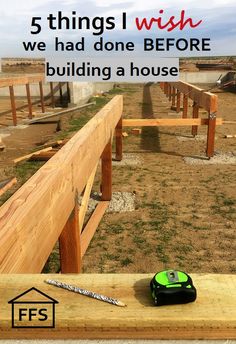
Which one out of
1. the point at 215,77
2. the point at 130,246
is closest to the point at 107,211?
the point at 130,246

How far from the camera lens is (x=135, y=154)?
988 centimetres

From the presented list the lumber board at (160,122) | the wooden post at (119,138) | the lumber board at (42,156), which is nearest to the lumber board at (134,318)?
the wooden post at (119,138)

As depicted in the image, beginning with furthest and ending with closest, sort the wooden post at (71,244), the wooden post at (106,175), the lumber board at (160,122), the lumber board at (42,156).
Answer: the lumber board at (42,156)
the lumber board at (160,122)
the wooden post at (106,175)
the wooden post at (71,244)

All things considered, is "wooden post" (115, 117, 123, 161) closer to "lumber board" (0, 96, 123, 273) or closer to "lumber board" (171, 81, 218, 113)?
"lumber board" (171, 81, 218, 113)

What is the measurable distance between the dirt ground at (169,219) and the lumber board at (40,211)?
6.13ft

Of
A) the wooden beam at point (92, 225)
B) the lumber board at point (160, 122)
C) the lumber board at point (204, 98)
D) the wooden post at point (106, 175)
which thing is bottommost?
the wooden beam at point (92, 225)

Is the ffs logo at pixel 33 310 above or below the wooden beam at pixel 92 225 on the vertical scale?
above

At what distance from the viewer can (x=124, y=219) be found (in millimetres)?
5816

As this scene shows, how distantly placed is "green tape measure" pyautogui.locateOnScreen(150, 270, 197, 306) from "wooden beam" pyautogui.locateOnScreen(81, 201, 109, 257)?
10.6 ft

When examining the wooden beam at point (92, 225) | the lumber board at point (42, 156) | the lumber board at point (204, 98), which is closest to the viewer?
the wooden beam at point (92, 225)

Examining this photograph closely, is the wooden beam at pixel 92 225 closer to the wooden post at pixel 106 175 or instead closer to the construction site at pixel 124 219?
the construction site at pixel 124 219

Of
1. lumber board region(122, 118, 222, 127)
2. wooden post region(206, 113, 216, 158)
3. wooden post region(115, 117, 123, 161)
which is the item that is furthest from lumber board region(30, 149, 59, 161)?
wooden post region(206, 113, 216, 158)

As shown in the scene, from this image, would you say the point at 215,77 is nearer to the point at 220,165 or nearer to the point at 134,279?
the point at 220,165

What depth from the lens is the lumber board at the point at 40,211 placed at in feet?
5.54
